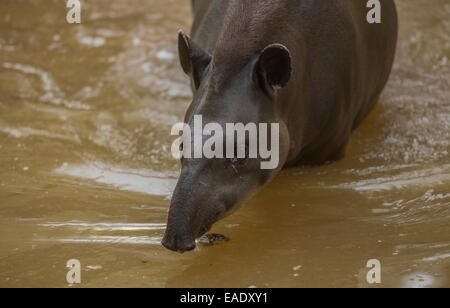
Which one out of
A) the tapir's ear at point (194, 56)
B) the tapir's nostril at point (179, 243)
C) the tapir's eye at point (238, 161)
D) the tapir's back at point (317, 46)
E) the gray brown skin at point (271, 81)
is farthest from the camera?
the tapir's back at point (317, 46)

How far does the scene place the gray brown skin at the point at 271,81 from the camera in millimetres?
3719

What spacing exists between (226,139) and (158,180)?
145 cm

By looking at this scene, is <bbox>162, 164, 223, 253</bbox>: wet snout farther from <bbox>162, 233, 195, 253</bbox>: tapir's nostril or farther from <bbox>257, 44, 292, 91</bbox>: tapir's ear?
<bbox>257, 44, 292, 91</bbox>: tapir's ear

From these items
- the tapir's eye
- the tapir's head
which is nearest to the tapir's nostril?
the tapir's head

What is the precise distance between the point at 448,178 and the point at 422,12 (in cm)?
377

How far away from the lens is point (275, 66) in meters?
4.05

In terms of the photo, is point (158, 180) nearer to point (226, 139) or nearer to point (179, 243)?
point (226, 139)

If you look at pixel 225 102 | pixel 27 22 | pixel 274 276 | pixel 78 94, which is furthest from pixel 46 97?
pixel 274 276

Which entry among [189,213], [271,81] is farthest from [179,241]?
[271,81]

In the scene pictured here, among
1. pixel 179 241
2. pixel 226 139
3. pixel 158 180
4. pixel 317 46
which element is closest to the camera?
pixel 179 241

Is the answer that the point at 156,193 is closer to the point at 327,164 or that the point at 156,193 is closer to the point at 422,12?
the point at 327,164

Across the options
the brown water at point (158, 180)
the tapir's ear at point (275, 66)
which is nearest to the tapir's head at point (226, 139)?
the tapir's ear at point (275, 66)

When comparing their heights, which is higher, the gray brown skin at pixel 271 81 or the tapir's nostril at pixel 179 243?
the gray brown skin at pixel 271 81

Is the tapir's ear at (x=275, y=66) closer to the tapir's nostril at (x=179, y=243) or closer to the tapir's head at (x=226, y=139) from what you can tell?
the tapir's head at (x=226, y=139)
